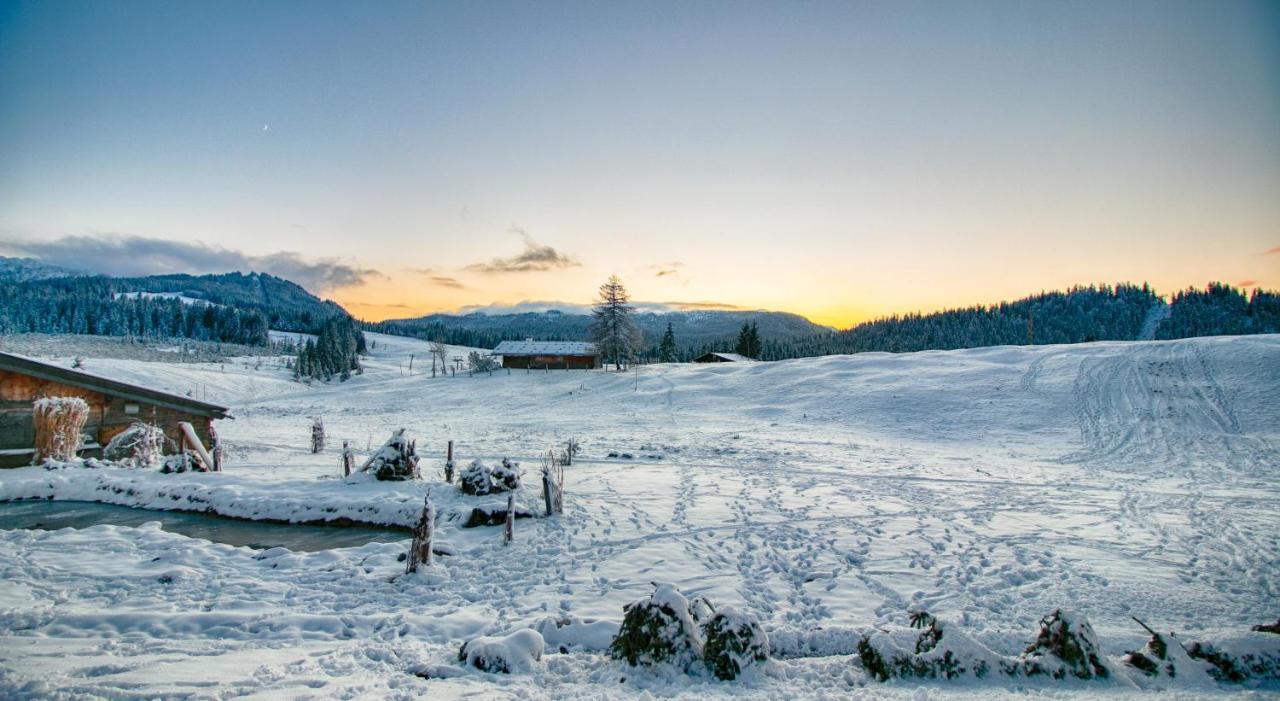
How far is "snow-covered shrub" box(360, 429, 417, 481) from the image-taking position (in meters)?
15.5

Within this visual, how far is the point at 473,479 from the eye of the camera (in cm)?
1435

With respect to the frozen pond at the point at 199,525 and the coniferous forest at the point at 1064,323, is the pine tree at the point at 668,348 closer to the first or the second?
the coniferous forest at the point at 1064,323

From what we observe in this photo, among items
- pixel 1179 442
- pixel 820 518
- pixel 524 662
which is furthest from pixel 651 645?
pixel 1179 442

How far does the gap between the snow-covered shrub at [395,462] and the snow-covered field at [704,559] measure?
58cm

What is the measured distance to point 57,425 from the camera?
623 inches

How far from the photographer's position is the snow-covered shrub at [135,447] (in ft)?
54.7

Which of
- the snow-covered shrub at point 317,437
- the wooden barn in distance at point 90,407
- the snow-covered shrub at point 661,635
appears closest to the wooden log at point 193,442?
the wooden barn in distance at point 90,407

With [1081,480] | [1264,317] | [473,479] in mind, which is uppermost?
[1264,317]

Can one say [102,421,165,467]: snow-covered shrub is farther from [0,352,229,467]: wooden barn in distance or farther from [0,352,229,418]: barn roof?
[0,352,229,418]: barn roof

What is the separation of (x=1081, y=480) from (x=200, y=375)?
79.1 metres

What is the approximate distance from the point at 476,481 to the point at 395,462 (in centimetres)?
307

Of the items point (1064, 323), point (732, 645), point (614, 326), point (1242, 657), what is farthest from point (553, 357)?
point (1064, 323)

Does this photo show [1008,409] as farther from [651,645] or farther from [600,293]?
[600,293]

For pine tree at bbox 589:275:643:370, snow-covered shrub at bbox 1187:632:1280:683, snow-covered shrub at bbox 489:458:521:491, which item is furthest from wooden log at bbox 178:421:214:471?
pine tree at bbox 589:275:643:370
